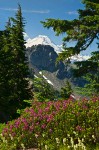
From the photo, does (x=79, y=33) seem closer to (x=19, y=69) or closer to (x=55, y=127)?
(x=55, y=127)

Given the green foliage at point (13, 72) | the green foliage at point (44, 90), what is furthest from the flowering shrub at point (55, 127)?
the green foliage at point (13, 72)

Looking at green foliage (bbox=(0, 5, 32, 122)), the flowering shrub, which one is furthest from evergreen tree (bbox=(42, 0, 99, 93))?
green foliage (bbox=(0, 5, 32, 122))

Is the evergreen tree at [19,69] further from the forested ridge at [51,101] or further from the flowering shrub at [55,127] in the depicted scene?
the flowering shrub at [55,127]

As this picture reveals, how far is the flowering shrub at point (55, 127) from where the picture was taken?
9.55 meters

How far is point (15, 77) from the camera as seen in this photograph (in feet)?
117

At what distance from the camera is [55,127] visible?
33.8 feet

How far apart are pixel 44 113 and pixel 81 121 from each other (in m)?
1.64

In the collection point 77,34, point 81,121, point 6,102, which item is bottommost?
point 6,102

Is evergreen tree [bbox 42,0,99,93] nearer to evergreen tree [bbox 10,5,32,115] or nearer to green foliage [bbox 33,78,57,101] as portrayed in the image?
green foliage [bbox 33,78,57,101]

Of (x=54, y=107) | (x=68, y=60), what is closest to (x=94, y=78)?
(x=68, y=60)

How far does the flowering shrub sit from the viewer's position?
9.55m

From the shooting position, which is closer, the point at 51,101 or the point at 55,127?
the point at 55,127

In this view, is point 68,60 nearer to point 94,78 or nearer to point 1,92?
point 94,78

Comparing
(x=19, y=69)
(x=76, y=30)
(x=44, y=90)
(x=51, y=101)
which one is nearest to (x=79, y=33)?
(x=76, y=30)
